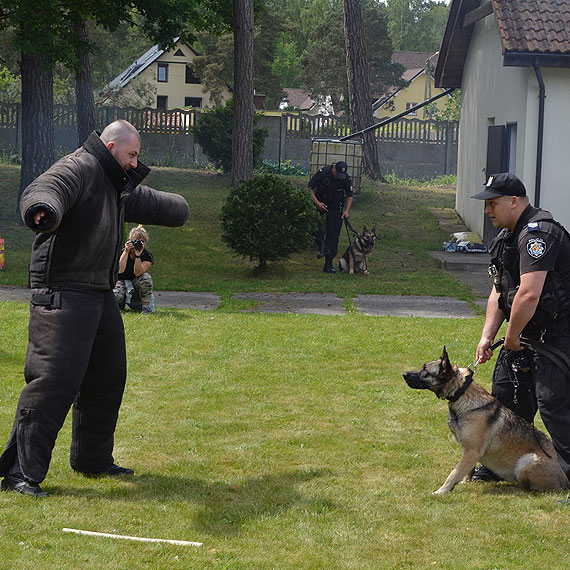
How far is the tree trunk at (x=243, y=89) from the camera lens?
20.8 m

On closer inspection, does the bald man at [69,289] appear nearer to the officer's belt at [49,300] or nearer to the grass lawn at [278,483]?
the officer's belt at [49,300]

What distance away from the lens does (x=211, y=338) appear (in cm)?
1120

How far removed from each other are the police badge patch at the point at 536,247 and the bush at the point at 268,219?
10.1 m

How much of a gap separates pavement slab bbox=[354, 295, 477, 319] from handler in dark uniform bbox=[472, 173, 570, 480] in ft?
22.4

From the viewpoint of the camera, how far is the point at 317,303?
13.9m

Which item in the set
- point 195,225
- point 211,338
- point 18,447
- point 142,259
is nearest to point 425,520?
point 18,447

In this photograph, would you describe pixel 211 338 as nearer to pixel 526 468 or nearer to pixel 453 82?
pixel 526 468

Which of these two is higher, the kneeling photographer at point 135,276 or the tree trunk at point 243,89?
the tree trunk at point 243,89

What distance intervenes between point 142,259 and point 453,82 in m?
14.1

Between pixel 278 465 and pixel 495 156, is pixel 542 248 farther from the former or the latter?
pixel 495 156

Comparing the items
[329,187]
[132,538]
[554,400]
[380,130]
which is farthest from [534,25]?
[380,130]

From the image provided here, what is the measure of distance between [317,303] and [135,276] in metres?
2.87

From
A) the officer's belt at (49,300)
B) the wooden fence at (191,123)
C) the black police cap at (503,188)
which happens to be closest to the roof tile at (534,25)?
the black police cap at (503,188)

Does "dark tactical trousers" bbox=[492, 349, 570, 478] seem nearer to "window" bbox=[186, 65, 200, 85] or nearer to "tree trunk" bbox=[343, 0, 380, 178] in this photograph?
"tree trunk" bbox=[343, 0, 380, 178]
